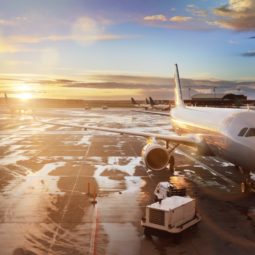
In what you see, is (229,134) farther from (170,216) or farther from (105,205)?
(105,205)

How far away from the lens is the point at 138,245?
45.1 feet

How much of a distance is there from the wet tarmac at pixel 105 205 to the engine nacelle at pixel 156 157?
3.82ft

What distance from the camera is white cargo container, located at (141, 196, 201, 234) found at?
1454 centimetres

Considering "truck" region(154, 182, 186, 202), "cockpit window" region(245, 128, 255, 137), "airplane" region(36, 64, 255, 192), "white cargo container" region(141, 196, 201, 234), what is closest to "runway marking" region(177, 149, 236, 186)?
"airplane" region(36, 64, 255, 192)

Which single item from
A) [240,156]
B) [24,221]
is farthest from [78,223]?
[240,156]

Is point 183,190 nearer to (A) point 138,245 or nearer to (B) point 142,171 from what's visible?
(A) point 138,245

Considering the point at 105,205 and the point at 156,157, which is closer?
the point at 105,205

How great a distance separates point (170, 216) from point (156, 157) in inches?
361

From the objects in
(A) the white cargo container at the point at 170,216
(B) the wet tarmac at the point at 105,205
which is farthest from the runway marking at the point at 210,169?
(A) the white cargo container at the point at 170,216

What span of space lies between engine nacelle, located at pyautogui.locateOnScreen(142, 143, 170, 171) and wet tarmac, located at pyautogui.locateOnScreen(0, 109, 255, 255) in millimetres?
1164

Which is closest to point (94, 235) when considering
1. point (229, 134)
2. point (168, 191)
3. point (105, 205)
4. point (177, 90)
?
point (105, 205)

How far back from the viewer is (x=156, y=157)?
2361 cm

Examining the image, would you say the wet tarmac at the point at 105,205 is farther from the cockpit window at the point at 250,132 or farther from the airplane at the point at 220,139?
the cockpit window at the point at 250,132

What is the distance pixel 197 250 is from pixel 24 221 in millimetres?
7682
